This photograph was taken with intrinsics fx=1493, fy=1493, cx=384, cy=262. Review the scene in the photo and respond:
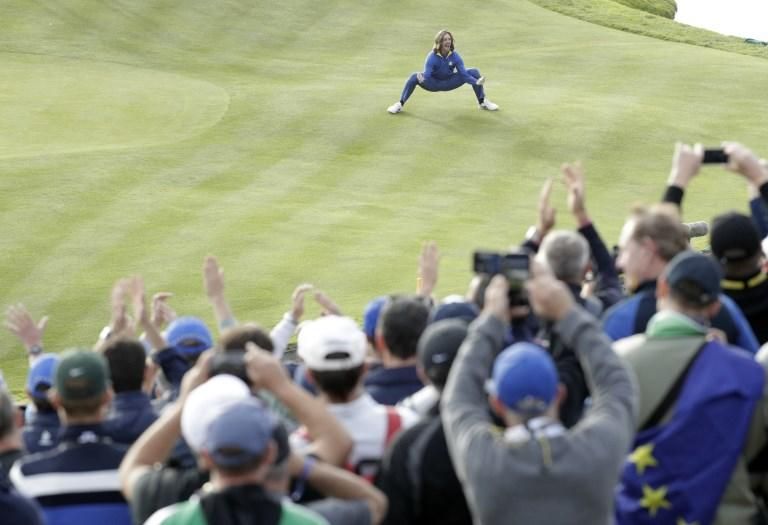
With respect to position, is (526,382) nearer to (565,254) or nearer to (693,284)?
(693,284)

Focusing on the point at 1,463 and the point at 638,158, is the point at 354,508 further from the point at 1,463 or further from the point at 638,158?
the point at 638,158

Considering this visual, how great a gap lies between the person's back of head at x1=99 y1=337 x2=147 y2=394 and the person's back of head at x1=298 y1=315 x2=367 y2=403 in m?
1.02

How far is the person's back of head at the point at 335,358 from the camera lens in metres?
5.57

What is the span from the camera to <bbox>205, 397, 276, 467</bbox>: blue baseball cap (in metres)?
4.46

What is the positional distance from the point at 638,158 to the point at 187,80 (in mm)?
8438

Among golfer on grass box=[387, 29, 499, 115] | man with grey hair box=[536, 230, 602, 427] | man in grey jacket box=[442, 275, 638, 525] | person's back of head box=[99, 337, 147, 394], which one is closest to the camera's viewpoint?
man in grey jacket box=[442, 275, 638, 525]

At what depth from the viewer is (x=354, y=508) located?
196 inches

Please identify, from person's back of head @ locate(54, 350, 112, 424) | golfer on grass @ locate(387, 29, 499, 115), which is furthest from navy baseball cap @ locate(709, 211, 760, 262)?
golfer on grass @ locate(387, 29, 499, 115)

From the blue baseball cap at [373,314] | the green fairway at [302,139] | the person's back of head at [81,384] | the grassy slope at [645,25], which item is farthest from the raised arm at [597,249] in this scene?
the grassy slope at [645,25]

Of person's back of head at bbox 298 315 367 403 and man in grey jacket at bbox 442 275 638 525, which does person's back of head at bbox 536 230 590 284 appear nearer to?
person's back of head at bbox 298 315 367 403

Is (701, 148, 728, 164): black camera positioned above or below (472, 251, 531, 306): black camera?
above

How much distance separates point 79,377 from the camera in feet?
18.1

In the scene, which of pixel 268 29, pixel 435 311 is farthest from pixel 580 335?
pixel 268 29

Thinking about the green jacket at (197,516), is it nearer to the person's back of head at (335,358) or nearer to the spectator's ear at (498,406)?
the spectator's ear at (498,406)
